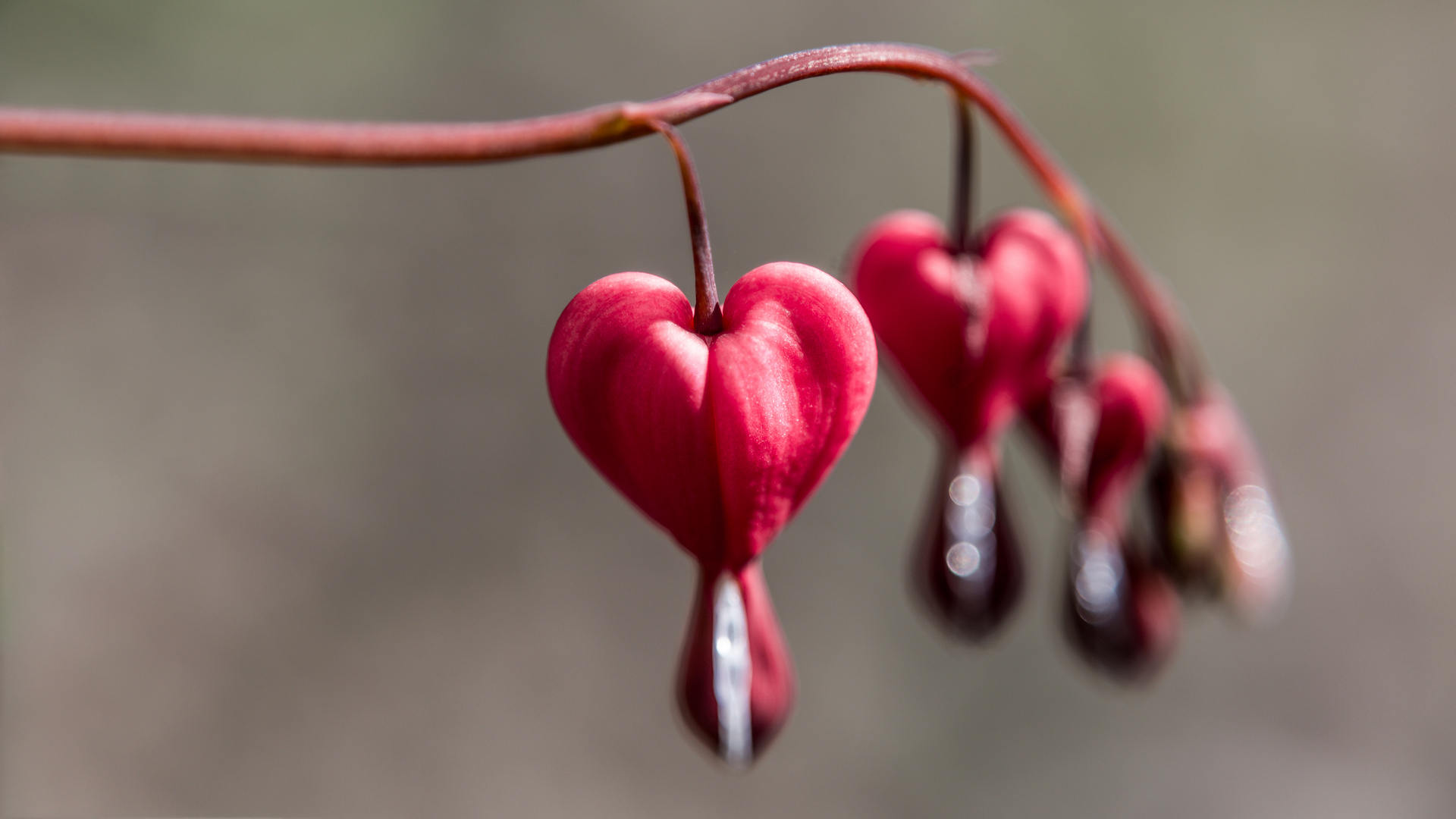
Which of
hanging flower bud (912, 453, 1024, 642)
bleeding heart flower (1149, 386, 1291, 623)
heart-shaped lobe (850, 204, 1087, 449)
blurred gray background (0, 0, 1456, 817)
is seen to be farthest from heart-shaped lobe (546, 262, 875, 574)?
blurred gray background (0, 0, 1456, 817)

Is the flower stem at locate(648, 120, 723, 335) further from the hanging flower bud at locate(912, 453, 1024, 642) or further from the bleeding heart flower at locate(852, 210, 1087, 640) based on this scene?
the hanging flower bud at locate(912, 453, 1024, 642)

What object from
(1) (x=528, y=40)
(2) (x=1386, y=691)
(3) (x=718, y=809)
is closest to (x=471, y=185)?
(1) (x=528, y=40)

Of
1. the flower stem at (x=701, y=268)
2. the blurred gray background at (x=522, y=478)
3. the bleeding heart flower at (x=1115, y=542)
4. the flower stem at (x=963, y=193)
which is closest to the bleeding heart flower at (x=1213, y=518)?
the bleeding heart flower at (x=1115, y=542)

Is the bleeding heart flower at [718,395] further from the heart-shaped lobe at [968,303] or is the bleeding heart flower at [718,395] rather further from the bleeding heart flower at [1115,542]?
the bleeding heart flower at [1115,542]

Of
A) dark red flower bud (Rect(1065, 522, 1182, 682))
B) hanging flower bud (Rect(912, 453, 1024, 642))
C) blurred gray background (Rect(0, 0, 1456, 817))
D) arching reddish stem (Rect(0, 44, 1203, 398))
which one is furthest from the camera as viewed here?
blurred gray background (Rect(0, 0, 1456, 817))

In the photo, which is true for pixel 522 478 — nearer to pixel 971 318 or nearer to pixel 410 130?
pixel 971 318

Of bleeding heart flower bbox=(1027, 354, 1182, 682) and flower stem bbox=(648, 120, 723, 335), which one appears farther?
bleeding heart flower bbox=(1027, 354, 1182, 682)

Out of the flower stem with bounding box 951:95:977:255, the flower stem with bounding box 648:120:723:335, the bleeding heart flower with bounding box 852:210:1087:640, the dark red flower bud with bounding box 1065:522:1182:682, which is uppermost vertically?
the flower stem with bounding box 951:95:977:255
